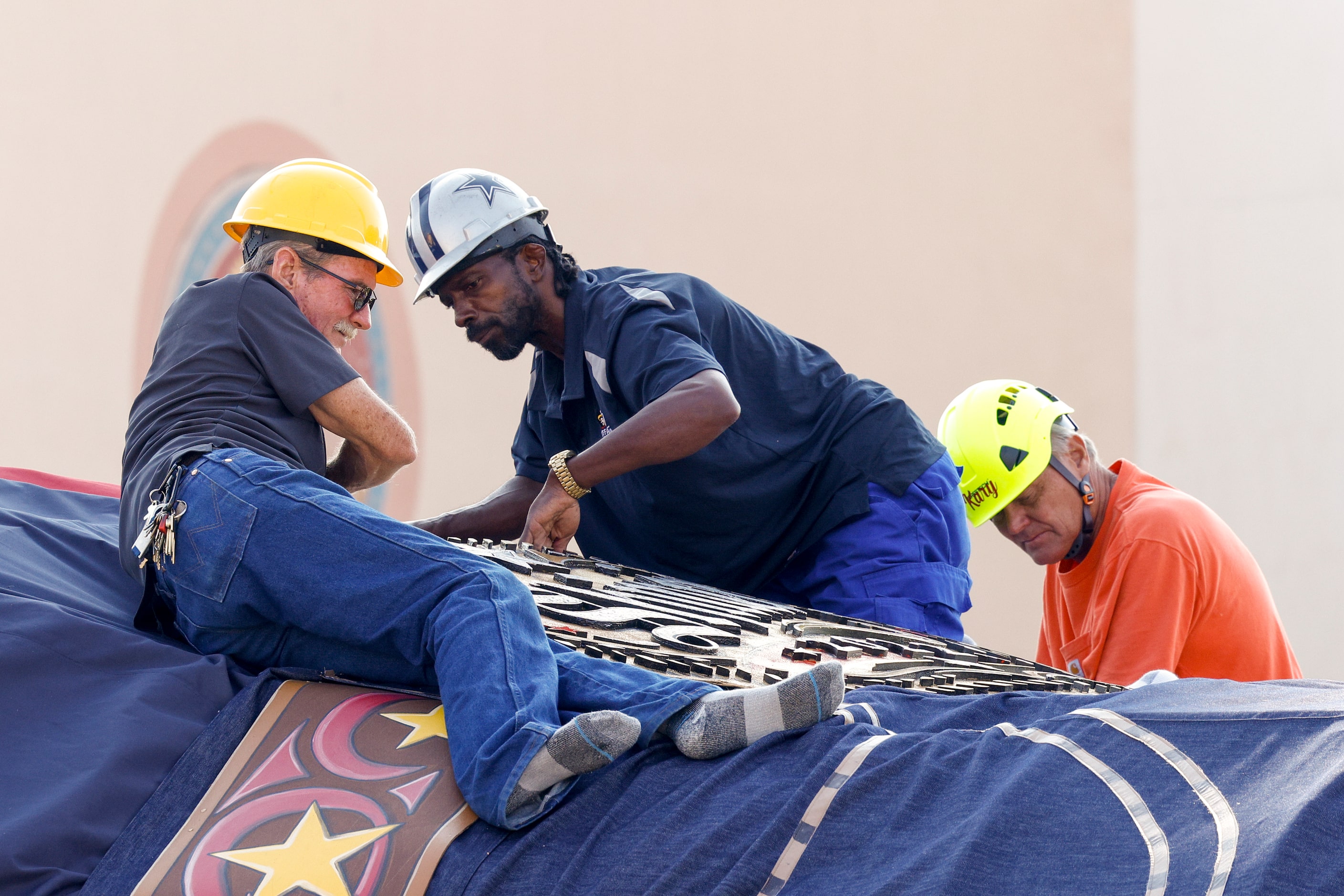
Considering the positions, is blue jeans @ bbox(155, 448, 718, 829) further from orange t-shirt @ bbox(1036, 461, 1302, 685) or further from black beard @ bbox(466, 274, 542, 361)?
orange t-shirt @ bbox(1036, 461, 1302, 685)

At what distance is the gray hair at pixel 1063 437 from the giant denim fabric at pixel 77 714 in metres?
2.28

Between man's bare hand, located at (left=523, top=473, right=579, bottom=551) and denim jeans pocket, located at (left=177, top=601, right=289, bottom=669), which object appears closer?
denim jeans pocket, located at (left=177, top=601, right=289, bottom=669)

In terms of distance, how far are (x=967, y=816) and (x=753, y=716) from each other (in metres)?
0.34

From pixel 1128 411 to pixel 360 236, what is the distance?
6792mm

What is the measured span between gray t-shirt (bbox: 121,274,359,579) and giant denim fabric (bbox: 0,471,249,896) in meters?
→ 0.16

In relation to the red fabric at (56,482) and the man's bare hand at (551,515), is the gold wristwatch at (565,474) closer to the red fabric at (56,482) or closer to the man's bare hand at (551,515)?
the man's bare hand at (551,515)

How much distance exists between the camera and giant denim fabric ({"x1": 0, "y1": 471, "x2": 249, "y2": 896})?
5.99 ft

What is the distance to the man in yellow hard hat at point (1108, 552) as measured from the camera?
311 cm

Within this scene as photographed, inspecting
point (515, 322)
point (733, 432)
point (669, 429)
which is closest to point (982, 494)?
point (733, 432)

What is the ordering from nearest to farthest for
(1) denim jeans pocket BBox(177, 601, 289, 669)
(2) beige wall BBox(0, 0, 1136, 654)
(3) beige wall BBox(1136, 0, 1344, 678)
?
(1) denim jeans pocket BBox(177, 601, 289, 669)
(2) beige wall BBox(0, 0, 1136, 654)
(3) beige wall BBox(1136, 0, 1344, 678)

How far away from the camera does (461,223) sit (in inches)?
→ 120

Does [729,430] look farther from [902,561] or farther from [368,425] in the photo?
[368,425]

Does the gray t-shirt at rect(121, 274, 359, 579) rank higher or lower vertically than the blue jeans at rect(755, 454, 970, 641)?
higher

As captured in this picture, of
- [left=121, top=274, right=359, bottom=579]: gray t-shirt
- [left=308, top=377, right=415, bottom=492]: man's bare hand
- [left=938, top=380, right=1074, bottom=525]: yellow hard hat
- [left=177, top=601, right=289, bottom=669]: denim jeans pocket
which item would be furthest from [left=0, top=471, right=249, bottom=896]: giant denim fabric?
[left=938, top=380, right=1074, bottom=525]: yellow hard hat
